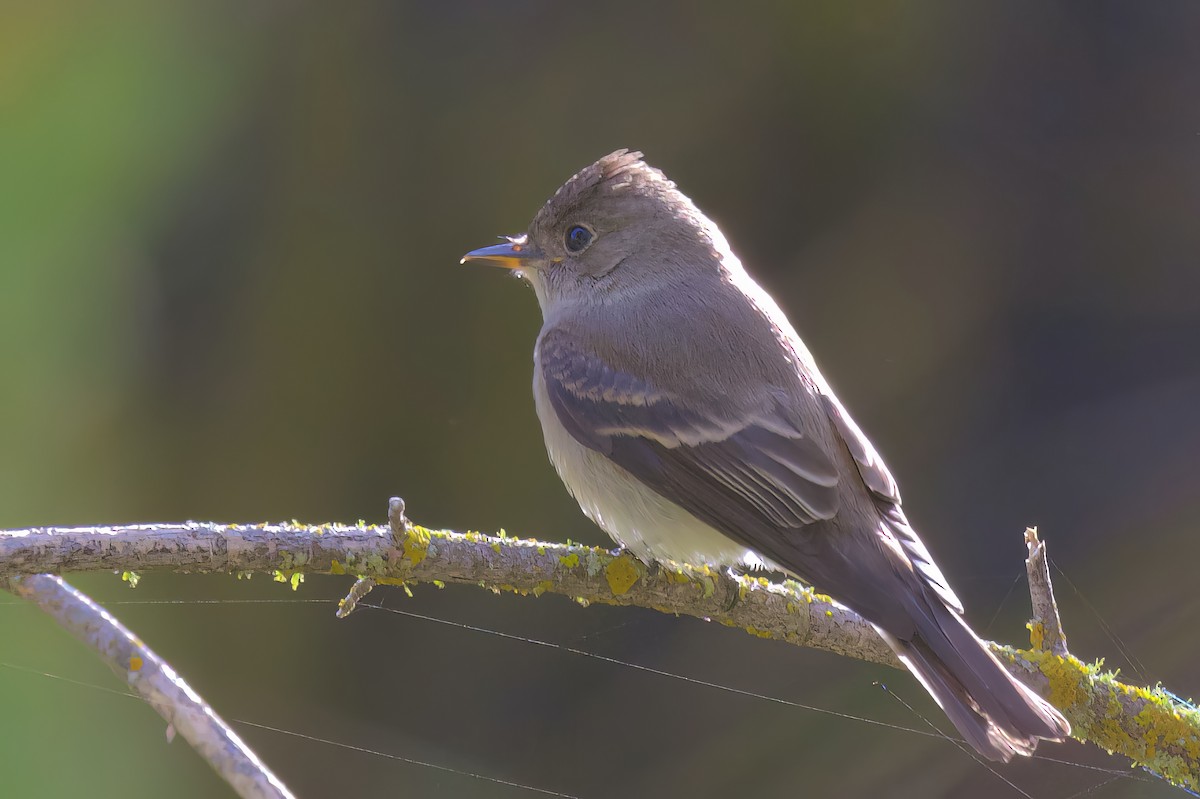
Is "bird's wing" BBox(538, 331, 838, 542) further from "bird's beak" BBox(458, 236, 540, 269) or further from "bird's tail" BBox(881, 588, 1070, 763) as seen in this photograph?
"bird's beak" BBox(458, 236, 540, 269)

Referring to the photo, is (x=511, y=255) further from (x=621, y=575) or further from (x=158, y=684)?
(x=158, y=684)

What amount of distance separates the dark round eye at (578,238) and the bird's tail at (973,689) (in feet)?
5.69

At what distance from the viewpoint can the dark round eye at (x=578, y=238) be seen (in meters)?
3.88

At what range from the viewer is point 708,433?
3.15 m

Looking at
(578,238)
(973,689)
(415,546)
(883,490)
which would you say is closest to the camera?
(973,689)

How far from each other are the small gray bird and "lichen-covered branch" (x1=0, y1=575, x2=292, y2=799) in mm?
1292

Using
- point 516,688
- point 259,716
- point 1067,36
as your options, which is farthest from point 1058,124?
point 259,716

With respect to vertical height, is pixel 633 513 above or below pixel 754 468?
below

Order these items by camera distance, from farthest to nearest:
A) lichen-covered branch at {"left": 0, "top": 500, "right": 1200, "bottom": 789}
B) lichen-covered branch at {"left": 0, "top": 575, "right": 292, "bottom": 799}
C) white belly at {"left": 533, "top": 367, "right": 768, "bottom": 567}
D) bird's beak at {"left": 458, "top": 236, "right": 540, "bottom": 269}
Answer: bird's beak at {"left": 458, "top": 236, "right": 540, "bottom": 269} < white belly at {"left": 533, "top": 367, "right": 768, "bottom": 567} < lichen-covered branch at {"left": 0, "top": 500, "right": 1200, "bottom": 789} < lichen-covered branch at {"left": 0, "top": 575, "right": 292, "bottom": 799}

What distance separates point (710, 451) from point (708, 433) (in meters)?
0.06

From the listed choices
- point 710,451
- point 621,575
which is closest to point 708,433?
point 710,451

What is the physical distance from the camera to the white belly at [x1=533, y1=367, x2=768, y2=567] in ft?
10.4

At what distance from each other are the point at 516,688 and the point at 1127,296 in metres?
3.18

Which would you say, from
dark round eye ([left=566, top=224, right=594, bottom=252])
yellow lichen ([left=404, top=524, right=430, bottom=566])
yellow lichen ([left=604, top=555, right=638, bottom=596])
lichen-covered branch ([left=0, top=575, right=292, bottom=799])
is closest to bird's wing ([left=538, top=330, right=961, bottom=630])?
yellow lichen ([left=604, top=555, right=638, bottom=596])
